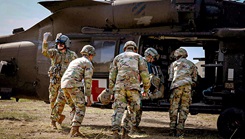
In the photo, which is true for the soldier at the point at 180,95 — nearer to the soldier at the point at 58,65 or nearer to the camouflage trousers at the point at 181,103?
the camouflage trousers at the point at 181,103

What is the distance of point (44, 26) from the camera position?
9672 mm

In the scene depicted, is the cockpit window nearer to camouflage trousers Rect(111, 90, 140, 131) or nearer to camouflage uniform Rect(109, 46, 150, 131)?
camouflage uniform Rect(109, 46, 150, 131)

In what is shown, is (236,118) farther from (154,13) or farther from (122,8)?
(122,8)

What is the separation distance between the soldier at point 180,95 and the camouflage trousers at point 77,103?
198 cm

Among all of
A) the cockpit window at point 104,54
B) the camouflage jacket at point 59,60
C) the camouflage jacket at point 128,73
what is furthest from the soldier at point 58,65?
the camouflage jacket at point 128,73

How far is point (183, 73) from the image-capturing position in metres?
7.32

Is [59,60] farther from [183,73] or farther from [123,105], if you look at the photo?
[183,73]

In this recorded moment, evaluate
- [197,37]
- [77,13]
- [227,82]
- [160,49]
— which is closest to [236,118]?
[227,82]

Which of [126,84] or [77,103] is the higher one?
[126,84]

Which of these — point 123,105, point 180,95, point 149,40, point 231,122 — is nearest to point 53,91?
point 123,105

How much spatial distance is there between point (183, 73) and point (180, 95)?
0.48 metres

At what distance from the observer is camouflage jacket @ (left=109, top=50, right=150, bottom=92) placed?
6.17 metres

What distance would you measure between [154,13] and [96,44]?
63.7 inches

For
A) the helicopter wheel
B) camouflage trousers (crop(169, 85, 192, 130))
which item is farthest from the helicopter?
camouflage trousers (crop(169, 85, 192, 130))
